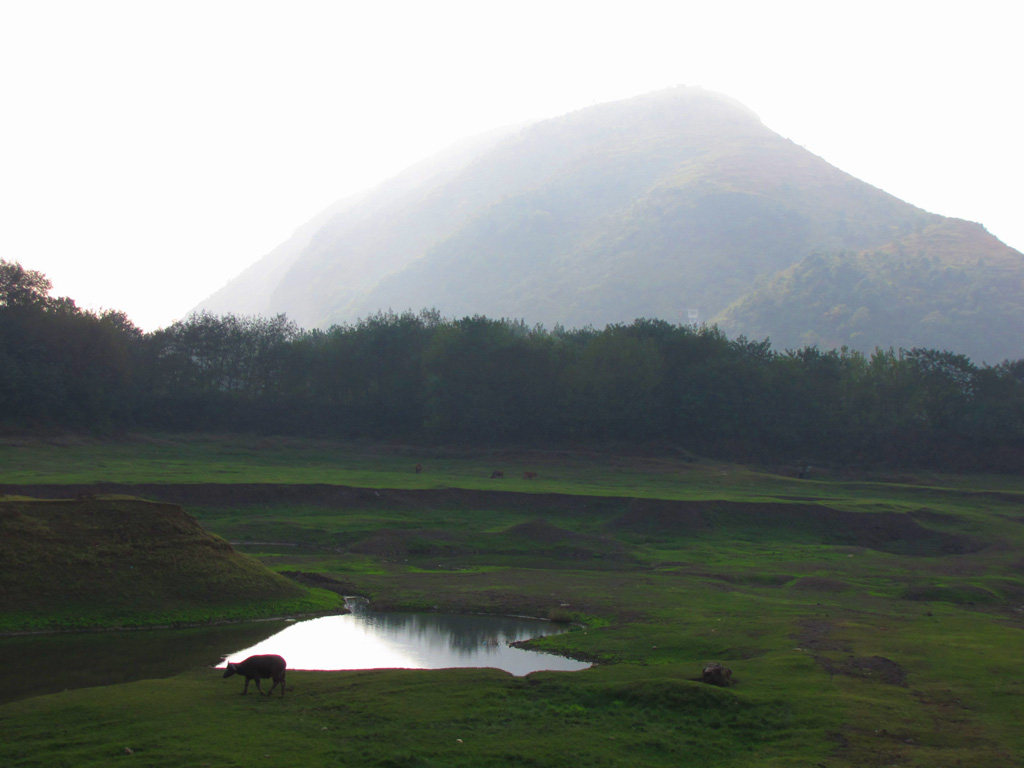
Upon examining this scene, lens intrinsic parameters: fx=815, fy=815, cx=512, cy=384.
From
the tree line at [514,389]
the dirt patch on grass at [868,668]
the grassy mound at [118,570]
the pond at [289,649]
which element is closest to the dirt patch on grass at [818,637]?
the dirt patch on grass at [868,668]

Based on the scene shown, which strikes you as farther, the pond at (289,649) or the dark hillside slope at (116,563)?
the dark hillside slope at (116,563)

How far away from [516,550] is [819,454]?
188 feet

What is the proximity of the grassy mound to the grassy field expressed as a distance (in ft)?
19.1

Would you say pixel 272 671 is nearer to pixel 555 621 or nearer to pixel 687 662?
pixel 687 662

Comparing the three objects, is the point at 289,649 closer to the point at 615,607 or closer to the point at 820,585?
the point at 615,607

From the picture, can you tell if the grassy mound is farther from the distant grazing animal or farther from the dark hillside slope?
the distant grazing animal

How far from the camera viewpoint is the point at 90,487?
53688 mm

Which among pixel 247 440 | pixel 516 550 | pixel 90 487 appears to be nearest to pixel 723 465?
pixel 516 550

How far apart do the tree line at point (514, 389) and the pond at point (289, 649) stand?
208 ft

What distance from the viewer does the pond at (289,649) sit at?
910 inches

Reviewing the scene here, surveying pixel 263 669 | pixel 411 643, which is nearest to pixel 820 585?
pixel 411 643

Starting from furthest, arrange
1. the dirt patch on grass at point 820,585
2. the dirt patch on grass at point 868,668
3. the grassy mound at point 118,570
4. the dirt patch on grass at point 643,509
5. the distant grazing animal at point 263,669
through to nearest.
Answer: the dirt patch on grass at point 643,509
the dirt patch on grass at point 820,585
the grassy mound at point 118,570
the dirt patch on grass at point 868,668
the distant grazing animal at point 263,669

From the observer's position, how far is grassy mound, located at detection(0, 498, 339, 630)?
1106 inches

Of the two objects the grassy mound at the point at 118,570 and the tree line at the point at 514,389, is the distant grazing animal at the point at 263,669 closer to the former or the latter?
the grassy mound at the point at 118,570
